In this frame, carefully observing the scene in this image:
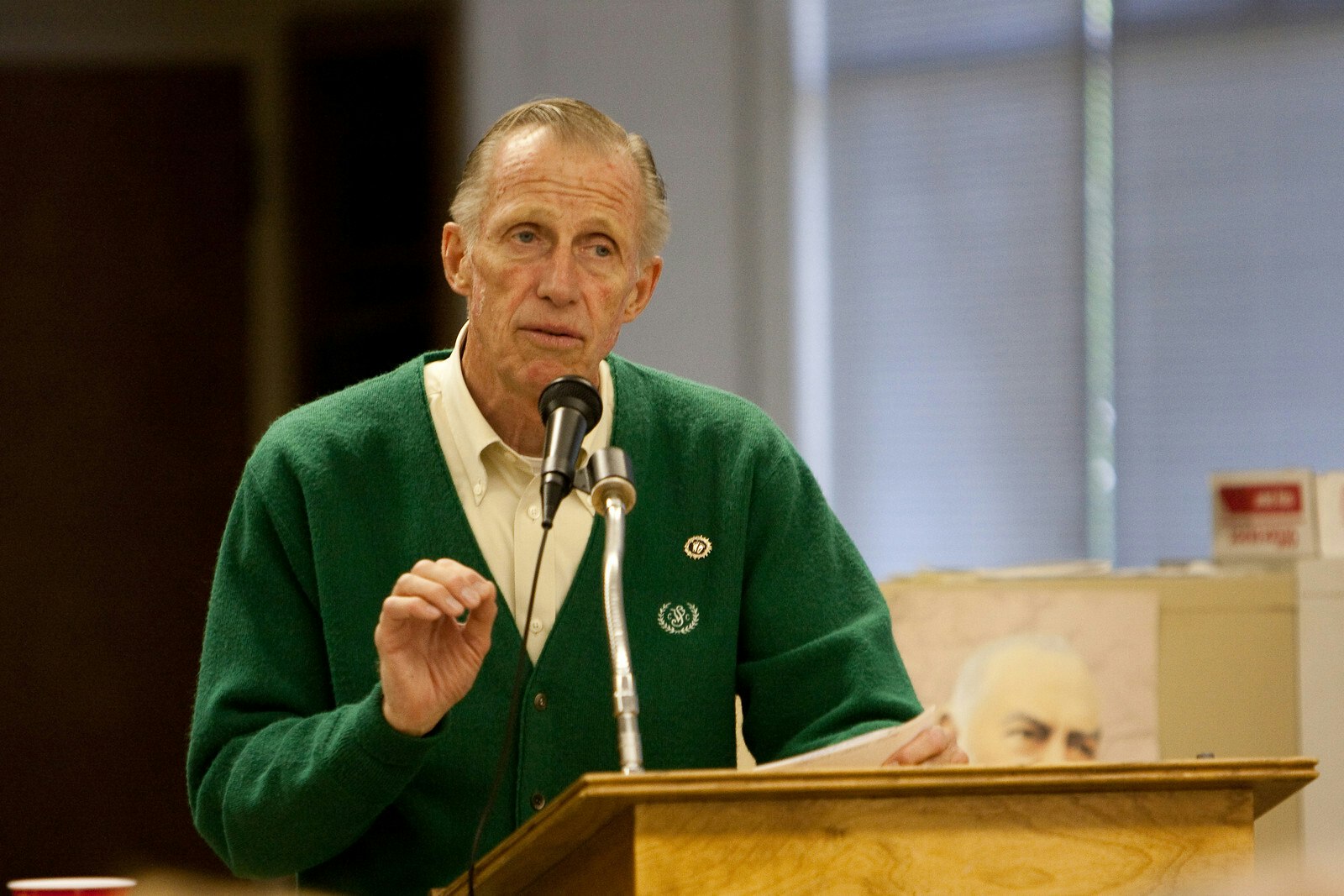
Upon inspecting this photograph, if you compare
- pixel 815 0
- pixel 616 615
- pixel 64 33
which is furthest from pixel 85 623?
pixel 616 615

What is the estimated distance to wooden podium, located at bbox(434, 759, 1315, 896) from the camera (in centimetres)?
117

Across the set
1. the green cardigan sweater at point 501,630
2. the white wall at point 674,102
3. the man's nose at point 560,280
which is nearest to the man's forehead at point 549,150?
the man's nose at point 560,280

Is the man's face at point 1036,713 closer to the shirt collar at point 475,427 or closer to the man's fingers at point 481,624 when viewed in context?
the shirt collar at point 475,427

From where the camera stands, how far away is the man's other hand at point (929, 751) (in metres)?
1.42

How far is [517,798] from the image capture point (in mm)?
1731

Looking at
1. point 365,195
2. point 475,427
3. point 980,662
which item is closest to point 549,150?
point 475,427

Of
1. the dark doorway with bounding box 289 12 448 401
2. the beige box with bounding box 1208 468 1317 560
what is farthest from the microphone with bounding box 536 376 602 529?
the dark doorway with bounding box 289 12 448 401

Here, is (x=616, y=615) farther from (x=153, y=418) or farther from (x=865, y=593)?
(x=153, y=418)

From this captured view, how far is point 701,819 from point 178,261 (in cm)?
347

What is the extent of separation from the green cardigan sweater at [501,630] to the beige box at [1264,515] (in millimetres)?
1334

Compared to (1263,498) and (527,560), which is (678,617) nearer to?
(527,560)

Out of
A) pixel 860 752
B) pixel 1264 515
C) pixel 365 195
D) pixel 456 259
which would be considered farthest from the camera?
pixel 365 195

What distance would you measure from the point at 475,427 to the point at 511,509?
0.33 feet

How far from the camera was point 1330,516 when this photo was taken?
2.97 metres
